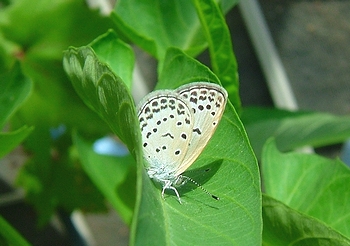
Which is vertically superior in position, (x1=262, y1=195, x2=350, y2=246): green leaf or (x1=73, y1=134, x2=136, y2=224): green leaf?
(x1=262, y1=195, x2=350, y2=246): green leaf

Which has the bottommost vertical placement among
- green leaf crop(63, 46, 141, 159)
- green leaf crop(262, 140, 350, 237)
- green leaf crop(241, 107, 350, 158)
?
green leaf crop(241, 107, 350, 158)

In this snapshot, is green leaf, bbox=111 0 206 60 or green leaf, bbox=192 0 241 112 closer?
green leaf, bbox=192 0 241 112

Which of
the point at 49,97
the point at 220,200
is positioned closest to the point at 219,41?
the point at 220,200

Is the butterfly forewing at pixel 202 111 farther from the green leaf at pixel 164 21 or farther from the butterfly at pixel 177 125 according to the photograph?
the green leaf at pixel 164 21

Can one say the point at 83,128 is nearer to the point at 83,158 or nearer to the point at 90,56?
the point at 83,158

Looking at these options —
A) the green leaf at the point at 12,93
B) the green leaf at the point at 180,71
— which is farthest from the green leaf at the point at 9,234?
the green leaf at the point at 180,71

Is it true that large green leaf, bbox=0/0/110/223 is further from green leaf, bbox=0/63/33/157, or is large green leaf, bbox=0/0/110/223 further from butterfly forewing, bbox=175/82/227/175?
butterfly forewing, bbox=175/82/227/175

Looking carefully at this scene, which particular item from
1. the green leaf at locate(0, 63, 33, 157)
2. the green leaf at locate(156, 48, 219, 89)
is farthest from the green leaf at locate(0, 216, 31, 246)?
the green leaf at locate(156, 48, 219, 89)

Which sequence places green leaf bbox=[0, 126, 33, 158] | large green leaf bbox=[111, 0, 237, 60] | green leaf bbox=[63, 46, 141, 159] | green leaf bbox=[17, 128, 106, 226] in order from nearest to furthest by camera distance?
green leaf bbox=[63, 46, 141, 159] → green leaf bbox=[0, 126, 33, 158] → large green leaf bbox=[111, 0, 237, 60] → green leaf bbox=[17, 128, 106, 226]
